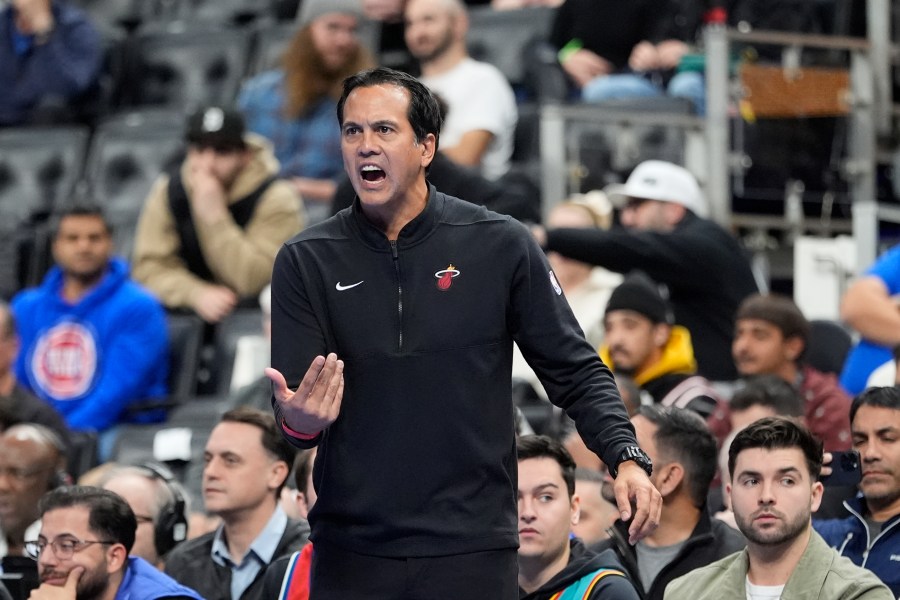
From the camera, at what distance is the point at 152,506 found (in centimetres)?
Answer: 590

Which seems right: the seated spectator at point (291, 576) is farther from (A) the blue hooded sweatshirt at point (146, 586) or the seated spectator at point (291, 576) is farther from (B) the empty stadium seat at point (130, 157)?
(B) the empty stadium seat at point (130, 157)

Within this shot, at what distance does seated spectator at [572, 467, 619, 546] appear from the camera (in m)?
5.86

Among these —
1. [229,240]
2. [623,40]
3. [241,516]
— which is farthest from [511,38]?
[241,516]

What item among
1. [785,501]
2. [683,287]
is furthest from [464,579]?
[683,287]

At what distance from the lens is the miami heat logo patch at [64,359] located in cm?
842

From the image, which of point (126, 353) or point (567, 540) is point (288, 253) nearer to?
point (567, 540)

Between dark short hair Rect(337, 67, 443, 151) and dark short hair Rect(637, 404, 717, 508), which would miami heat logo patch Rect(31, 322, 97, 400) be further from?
dark short hair Rect(337, 67, 443, 151)

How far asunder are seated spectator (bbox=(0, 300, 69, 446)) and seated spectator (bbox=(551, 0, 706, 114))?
3.46 m

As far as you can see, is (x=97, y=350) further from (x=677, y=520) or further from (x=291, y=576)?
(x=677, y=520)

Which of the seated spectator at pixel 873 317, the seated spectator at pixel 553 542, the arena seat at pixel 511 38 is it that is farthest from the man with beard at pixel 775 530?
the arena seat at pixel 511 38

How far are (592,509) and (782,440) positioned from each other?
1.36 m

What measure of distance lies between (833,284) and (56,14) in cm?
502

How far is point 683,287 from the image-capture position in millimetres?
7594

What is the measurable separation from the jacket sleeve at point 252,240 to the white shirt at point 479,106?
0.86 meters
